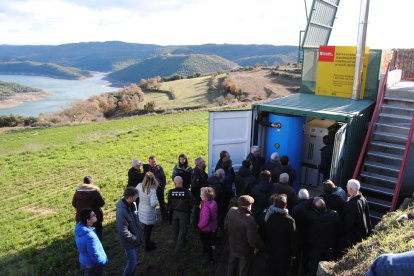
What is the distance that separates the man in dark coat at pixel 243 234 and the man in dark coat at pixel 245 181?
5.94 ft

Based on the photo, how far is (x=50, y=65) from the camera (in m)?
197

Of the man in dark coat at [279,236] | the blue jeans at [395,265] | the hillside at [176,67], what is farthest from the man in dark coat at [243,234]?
the hillside at [176,67]

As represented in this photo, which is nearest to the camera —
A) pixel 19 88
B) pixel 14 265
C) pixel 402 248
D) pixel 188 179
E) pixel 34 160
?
pixel 402 248

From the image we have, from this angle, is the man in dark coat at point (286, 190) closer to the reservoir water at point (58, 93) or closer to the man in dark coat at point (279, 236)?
the man in dark coat at point (279, 236)

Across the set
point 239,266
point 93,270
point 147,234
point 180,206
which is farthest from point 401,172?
→ point 93,270

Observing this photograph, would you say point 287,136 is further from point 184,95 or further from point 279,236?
point 184,95

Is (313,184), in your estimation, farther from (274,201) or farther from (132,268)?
(132,268)

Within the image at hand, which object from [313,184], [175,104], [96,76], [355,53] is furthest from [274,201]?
[96,76]

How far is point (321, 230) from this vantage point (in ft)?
18.4

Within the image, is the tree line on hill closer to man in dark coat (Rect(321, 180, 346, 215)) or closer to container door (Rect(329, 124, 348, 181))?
container door (Rect(329, 124, 348, 181))

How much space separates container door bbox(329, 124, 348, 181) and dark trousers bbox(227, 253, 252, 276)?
3557 mm

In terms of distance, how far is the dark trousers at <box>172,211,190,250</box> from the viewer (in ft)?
23.1

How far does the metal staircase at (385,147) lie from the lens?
28.1ft

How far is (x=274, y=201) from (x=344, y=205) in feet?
4.53
